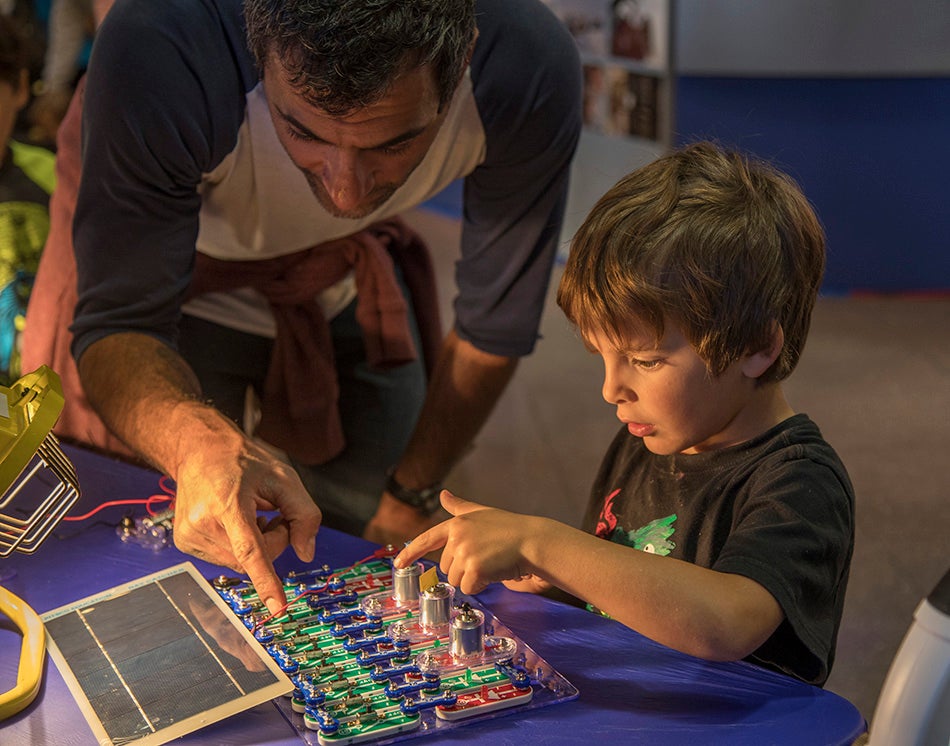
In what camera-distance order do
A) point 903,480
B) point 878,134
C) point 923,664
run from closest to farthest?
point 923,664 → point 903,480 → point 878,134

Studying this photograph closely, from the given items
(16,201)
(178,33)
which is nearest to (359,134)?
(178,33)

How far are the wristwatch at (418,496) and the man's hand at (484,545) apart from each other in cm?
89

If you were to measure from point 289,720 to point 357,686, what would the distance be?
0.06 meters

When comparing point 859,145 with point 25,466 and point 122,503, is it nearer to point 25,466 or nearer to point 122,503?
point 122,503

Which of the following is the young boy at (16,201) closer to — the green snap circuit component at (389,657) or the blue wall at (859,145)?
the green snap circuit component at (389,657)

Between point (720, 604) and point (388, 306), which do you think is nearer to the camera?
point (720, 604)

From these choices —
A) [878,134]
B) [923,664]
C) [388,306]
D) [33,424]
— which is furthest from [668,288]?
[878,134]

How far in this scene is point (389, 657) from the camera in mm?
1067

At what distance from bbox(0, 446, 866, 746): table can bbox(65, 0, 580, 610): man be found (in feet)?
0.54

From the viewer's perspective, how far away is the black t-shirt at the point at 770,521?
109 centimetres

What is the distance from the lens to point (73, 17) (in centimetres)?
419

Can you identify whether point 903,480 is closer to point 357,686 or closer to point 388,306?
point 388,306

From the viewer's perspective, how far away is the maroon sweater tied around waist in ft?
6.29

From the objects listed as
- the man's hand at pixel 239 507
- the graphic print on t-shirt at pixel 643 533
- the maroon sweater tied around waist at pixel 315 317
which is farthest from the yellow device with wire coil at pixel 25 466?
the maroon sweater tied around waist at pixel 315 317
